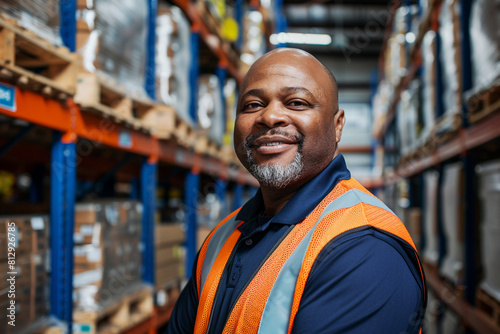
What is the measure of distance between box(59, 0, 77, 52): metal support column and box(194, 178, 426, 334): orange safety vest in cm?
180

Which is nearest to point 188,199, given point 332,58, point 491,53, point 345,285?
point 491,53

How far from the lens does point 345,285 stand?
1.15 m

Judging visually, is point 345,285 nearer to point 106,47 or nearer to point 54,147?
point 54,147

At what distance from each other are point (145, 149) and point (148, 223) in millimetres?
Answer: 623

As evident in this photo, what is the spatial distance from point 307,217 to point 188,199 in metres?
3.77

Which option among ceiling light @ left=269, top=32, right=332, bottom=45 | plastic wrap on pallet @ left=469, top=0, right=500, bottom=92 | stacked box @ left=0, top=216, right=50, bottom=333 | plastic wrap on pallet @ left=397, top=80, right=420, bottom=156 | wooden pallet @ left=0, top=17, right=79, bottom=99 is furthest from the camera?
ceiling light @ left=269, top=32, right=332, bottom=45

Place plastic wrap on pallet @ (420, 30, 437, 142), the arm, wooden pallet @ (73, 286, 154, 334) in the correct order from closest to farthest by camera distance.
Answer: the arm → wooden pallet @ (73, 286, 154, 334) → plastic wrap on pallet @ (420, 30, 437, 142)

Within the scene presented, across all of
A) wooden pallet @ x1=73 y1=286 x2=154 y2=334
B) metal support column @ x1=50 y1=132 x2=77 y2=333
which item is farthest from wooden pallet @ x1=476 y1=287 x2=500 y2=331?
metal support column @ x1=50 y1=132 x2=77 y2=333

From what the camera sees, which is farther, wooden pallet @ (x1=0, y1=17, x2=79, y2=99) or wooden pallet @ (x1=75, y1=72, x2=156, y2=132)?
wooden pallet @ (x1=75, y1=72, x2=156, y2=132)

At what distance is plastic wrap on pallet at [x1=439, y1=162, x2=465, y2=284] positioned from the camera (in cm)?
395

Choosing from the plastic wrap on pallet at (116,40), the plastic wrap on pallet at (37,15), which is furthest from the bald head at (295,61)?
the plastic wrap on pallet at (116,40)

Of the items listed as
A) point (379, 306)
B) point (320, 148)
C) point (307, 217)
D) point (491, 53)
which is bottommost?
point (379, 306)

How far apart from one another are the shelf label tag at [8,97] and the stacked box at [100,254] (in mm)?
1036

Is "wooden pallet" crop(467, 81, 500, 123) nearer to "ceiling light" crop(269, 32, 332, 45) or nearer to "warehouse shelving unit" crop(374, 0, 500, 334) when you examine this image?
"warehouse shelving unit" crop(374, 0, 500, 334)
